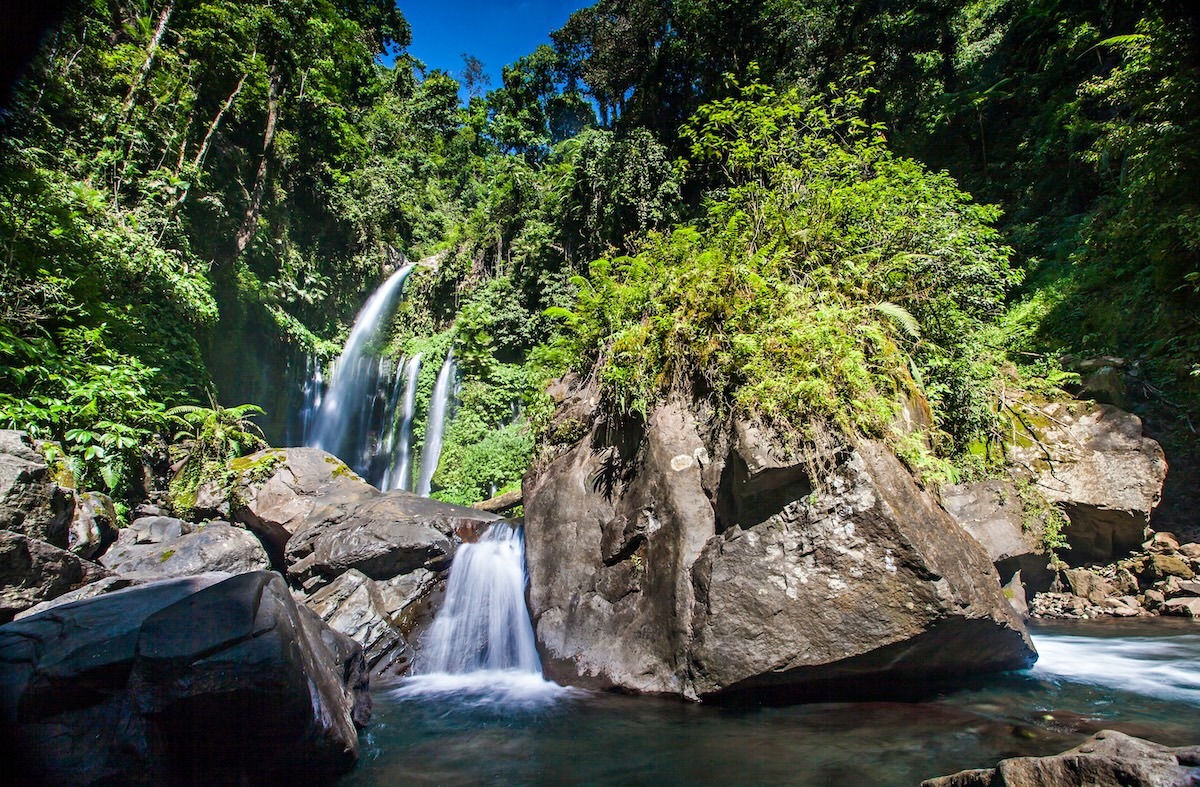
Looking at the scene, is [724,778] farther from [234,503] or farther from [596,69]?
[596,69]

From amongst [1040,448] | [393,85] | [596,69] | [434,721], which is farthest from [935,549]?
[393,85]

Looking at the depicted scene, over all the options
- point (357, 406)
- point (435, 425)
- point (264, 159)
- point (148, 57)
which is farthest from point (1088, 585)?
point (264, 159)

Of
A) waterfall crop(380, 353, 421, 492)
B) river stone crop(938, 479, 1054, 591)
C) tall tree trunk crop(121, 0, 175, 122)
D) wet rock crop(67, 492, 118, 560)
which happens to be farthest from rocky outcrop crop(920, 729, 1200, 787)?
tall tree trunk crop(121, 0, 175, 122)

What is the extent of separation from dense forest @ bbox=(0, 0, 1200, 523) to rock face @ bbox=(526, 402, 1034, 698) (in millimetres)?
636

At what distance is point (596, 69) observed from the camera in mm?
17891

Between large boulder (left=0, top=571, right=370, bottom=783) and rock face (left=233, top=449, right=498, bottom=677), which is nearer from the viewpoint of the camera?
large boulder (left=0, top=571, right=370, bottom=783)

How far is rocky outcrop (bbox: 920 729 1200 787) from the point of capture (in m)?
2.02

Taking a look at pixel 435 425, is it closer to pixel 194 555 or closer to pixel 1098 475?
pixel 194 555

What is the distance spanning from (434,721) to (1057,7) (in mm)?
21933

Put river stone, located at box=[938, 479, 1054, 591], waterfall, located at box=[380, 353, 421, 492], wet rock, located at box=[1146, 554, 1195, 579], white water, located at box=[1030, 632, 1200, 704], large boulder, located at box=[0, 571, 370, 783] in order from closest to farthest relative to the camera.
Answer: large boulder, located at box=[0, 571, 370, 783], white water, located at box=[1030, 632, 1200, 704], river stone, located at box=[938, 479, 1054, 591], wet rock, located at box=[1146, 554, 1195, 579], waterfall, located at box=[380, 353, 421, 492]

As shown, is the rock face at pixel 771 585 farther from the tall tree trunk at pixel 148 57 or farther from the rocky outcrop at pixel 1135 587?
the tall tree trunk at pixel 148 57

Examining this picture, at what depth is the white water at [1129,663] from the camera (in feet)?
16.8

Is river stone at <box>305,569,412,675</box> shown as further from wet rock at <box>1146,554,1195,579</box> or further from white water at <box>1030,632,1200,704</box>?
wet rock at <box>1146,554,1195,579</box>

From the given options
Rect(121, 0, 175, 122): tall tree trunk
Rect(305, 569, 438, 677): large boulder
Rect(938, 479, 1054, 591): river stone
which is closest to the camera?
Rect(938, 479, 1054, 591): river stone
